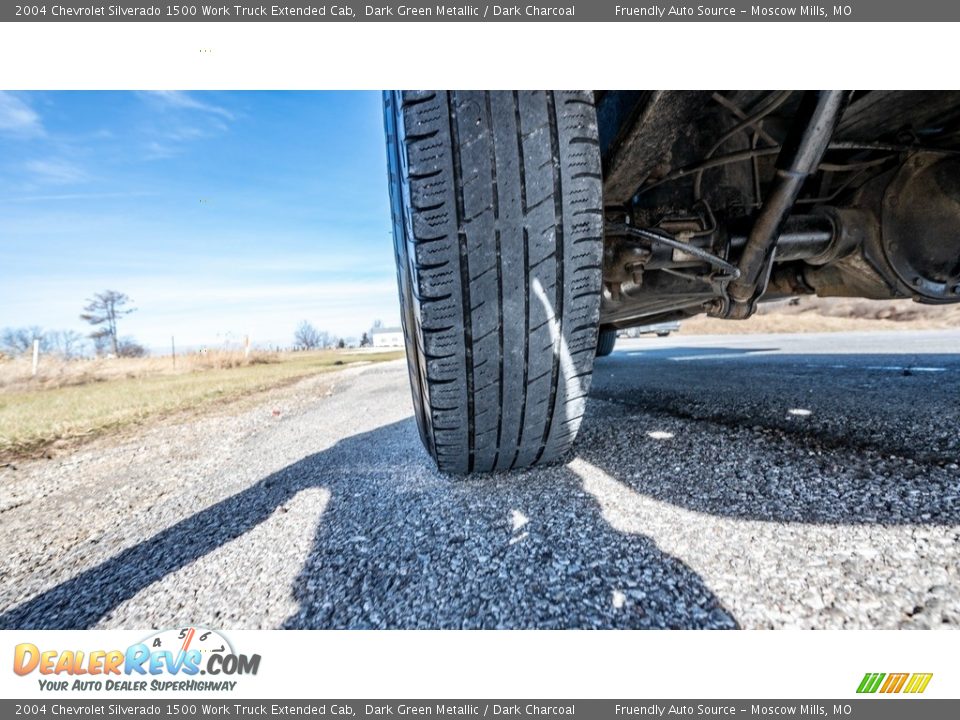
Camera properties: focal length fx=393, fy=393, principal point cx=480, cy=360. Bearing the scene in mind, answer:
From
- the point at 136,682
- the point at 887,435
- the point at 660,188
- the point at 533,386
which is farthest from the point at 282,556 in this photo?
the point at 887,435

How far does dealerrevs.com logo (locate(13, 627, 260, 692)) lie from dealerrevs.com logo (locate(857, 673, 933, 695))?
0.85 m

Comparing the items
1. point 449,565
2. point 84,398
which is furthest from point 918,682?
point 84,398

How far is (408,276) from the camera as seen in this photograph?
915mm

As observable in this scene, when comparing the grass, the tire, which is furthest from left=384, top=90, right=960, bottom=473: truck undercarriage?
the grass

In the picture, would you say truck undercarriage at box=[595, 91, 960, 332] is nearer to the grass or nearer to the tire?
the tire

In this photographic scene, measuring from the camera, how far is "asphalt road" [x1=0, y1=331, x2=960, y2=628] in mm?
611

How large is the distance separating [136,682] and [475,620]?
1.68ft

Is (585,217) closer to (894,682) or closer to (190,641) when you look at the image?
(894,682)

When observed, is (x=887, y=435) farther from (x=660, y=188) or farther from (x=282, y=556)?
(x=282, y=556)

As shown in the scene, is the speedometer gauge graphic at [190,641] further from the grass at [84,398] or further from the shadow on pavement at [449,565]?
the grass at [84,398]

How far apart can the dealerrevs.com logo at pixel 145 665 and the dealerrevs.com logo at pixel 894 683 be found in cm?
85

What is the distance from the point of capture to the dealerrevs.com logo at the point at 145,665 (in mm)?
585

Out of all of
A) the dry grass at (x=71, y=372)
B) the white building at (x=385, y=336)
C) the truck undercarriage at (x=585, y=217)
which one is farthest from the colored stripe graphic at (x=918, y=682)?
the white building at (x=385, y=336)

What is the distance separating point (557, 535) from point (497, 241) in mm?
Result: 610
